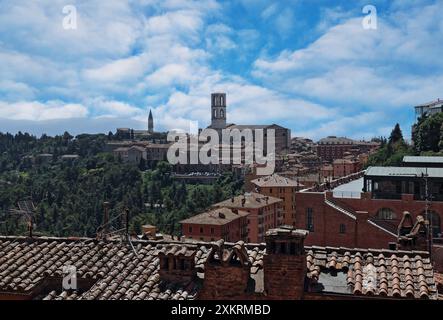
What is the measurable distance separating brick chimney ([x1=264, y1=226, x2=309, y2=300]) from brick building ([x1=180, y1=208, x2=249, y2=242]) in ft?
158

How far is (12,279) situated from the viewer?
34.0 ft

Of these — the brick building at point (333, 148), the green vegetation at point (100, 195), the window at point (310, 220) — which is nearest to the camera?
the window at point (310, 220)

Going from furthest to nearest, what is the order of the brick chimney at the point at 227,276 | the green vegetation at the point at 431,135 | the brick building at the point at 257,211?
1. the brick building at the point at 257,211
2. the green vegetation at the point at 431,135
3. the brick chimney at the point at 227,276

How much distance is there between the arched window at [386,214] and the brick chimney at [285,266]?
2638 cm

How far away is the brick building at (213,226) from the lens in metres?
57.7

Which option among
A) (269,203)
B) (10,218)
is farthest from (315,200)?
(10,218)

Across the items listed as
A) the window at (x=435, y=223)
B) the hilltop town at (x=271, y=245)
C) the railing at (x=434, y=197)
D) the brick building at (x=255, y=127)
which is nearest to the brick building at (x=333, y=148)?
the brick building at (x=255, y=127)

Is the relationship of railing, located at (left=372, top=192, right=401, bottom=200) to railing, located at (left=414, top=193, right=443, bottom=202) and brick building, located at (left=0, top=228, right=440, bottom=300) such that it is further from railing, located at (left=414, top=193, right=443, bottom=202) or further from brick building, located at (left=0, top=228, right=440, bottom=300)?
brick building, located at (left=0, top=228, right=440, bottom=300)

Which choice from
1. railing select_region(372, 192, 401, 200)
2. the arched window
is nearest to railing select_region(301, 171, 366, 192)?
railing select_region(372, 192, 401, 200)

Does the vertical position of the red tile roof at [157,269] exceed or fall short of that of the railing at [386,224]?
it exceeds it

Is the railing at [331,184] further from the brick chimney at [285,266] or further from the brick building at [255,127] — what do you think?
the brick building at [255,127]
